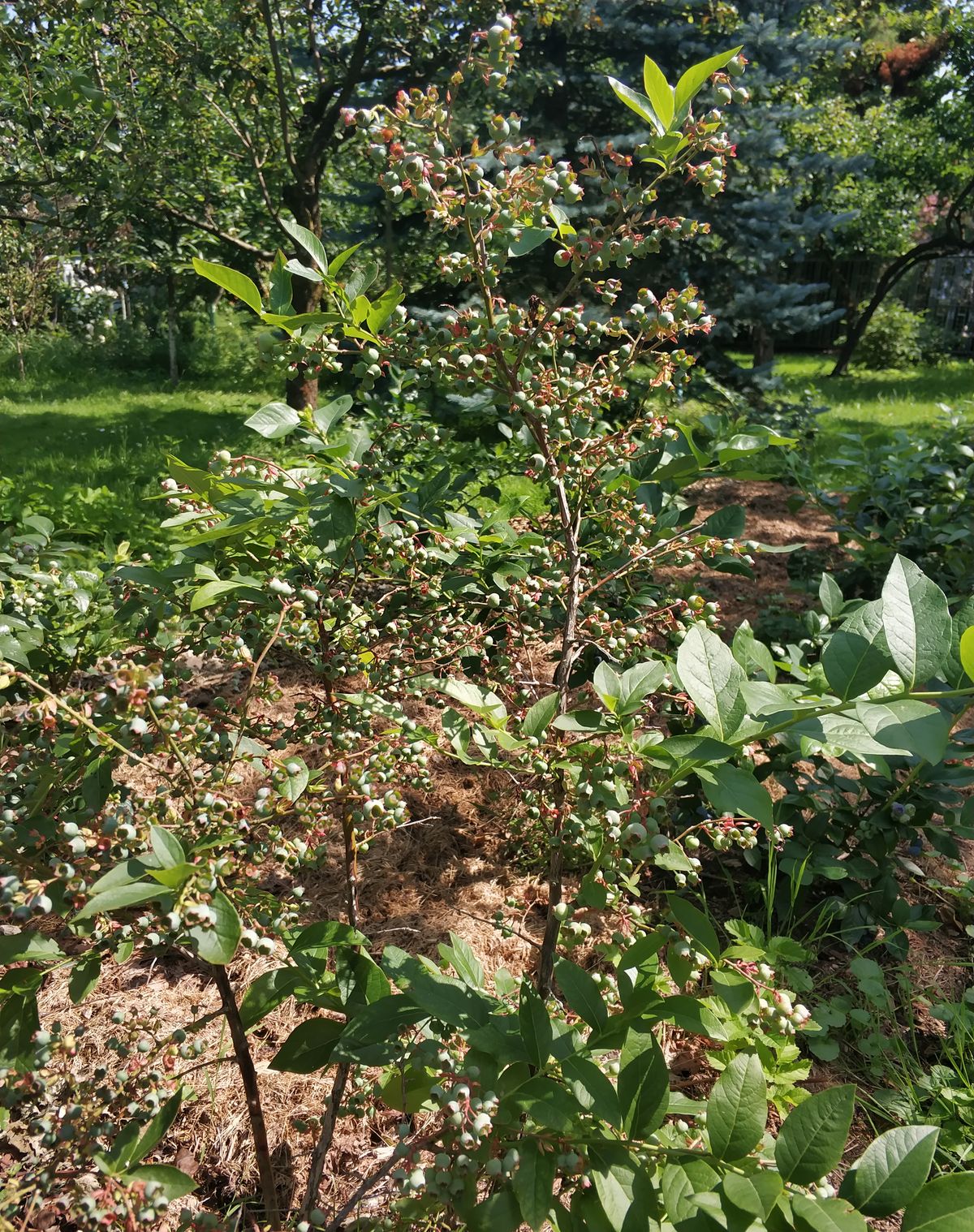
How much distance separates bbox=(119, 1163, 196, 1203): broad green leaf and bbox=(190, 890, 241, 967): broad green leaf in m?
0.38

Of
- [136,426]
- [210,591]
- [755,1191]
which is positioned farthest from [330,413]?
[136,426]

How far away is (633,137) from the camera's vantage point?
6430 mm

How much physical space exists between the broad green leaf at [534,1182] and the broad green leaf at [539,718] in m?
0.46

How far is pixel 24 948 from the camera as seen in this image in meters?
0.93

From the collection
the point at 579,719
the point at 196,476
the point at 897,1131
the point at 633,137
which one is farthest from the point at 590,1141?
the point at 633,137

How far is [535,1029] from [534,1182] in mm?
152

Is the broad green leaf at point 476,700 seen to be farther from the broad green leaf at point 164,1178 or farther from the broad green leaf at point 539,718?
the broad green leaf at point 164,1178

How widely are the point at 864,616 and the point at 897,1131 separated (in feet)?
1.76

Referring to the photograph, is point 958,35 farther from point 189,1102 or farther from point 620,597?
point 189,1102

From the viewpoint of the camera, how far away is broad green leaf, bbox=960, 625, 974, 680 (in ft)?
2.51

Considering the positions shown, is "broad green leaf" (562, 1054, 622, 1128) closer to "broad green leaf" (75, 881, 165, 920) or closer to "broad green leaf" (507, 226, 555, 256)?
"broad green leaf" (75, 881, 165, 920)

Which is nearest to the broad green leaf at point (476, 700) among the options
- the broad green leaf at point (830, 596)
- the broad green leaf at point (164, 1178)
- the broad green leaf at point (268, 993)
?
the broad green leaf at point (268, 993)

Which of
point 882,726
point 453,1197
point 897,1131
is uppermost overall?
point 882,726

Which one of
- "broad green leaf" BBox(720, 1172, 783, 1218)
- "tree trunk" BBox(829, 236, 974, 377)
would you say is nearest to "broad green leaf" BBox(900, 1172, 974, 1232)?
"broad green leaf" BBox(720, 1172, 783, 1218)
